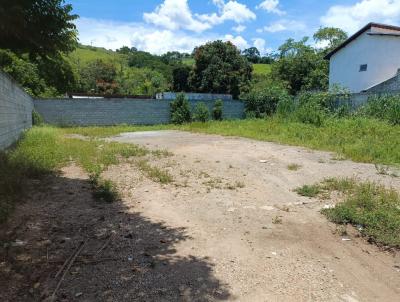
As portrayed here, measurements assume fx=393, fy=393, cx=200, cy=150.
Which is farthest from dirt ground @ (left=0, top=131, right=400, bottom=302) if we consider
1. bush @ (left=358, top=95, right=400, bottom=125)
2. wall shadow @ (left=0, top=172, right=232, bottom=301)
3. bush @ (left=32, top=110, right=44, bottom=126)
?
bush @ (left=32, top=110, right=44, bottom=126)

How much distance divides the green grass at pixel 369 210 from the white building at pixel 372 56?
1583 centimetres

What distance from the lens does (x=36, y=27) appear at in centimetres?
539

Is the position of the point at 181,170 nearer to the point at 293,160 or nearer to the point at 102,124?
the point at 293,160

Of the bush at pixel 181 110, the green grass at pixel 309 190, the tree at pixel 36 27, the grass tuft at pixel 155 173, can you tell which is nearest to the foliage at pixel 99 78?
the bush at pixel 181 110

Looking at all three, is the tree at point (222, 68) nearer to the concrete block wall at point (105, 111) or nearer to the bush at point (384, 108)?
the concrete block wall at point (105, 111)

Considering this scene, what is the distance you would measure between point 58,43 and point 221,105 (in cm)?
1824

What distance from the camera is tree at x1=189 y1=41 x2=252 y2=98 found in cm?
3095

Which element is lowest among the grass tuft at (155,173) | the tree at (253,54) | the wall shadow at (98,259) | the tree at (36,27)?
the wall shadow at (98,259)

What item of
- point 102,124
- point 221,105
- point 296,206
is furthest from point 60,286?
point 221,105

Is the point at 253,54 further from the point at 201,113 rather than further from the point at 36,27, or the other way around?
the point at 36,27

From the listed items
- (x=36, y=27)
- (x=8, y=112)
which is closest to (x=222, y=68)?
(x=8, y=112)

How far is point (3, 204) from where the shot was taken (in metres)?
4.75

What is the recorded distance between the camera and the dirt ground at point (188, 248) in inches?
124

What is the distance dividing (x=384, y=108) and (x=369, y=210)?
10.3 meters
